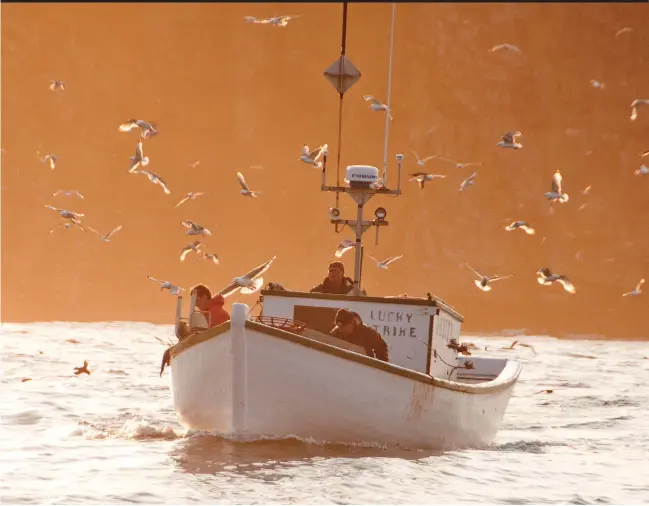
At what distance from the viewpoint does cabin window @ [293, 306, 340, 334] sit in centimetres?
1567

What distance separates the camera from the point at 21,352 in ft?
131

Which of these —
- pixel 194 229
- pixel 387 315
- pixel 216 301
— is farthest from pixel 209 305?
pixel 194 229

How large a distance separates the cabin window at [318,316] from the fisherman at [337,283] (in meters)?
0.45

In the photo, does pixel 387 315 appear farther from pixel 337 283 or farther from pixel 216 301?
pixel 216 301

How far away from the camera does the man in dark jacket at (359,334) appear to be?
14352mm

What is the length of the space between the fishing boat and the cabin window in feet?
0.05

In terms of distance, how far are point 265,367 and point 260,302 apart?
2.68 metres

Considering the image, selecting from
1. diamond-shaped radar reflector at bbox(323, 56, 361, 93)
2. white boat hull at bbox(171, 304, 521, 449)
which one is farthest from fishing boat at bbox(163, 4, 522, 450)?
diamond-shaped radar reflector at bbox(323, 56, 361, 93)

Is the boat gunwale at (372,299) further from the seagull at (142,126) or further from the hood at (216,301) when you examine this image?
the seagull at (142,126)

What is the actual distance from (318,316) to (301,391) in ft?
7.24

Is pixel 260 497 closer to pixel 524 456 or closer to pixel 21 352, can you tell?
pixel 524 456

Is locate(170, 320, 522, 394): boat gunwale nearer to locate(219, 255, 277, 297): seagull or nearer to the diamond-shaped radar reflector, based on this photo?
locate(219, 255, 277, 297): seagull

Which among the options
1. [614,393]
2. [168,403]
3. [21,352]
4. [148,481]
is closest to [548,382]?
[614,393]

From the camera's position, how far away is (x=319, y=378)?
13.6 meters
